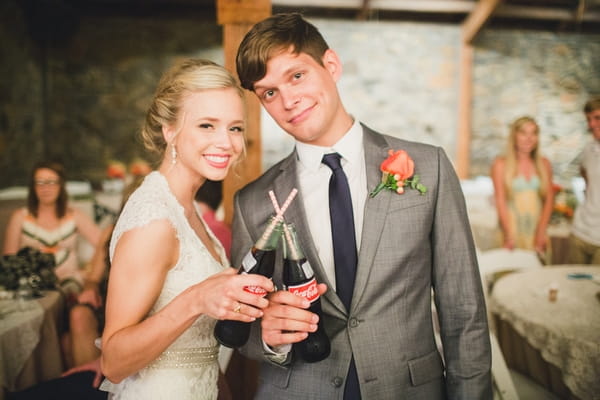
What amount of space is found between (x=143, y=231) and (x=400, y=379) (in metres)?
0.87

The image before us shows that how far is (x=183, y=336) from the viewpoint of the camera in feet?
4.94

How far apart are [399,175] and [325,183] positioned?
0.25 meters

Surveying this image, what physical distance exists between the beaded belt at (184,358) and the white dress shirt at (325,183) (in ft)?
1.60

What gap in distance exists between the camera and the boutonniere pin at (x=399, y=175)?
1.42 metres

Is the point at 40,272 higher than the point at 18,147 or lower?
lower

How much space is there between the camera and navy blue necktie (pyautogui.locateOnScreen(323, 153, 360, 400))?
1.42 metres

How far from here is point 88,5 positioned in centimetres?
713

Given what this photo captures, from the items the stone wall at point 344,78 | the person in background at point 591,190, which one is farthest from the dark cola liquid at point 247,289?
the stone wall at point 344,78

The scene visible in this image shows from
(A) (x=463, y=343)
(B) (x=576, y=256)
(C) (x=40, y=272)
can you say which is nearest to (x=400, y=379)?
(A) (x=463, y=343)

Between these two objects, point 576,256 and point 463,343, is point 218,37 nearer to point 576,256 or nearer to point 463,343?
point 576,256

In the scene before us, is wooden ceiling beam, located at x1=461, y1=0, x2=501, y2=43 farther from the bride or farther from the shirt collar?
the bride

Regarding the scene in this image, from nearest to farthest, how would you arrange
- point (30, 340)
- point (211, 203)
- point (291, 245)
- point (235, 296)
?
point (235, 296) < point (291, 245) < point (30, 340) < point (211, 203)

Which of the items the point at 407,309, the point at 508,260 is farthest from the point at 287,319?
the point at 508,260

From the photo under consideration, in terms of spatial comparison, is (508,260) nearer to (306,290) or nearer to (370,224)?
(370,224)
